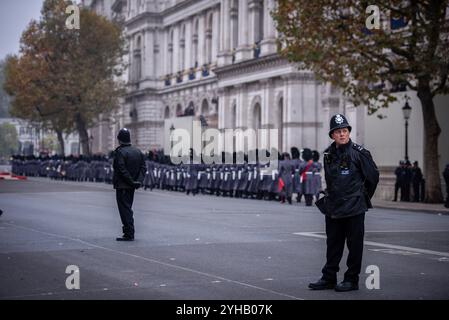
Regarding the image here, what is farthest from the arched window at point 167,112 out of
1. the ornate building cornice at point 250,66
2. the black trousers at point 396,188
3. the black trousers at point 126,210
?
the black trousers at point 126,210

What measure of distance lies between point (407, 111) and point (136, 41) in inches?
Result: 2209

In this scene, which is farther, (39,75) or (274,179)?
Answer: (39,75)

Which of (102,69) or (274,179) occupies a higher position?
(102,69)

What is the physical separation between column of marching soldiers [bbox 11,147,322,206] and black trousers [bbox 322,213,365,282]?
1756 cm

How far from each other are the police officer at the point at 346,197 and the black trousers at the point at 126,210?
6333mm

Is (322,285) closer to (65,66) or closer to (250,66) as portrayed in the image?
(250,66)

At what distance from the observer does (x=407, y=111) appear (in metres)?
35.5

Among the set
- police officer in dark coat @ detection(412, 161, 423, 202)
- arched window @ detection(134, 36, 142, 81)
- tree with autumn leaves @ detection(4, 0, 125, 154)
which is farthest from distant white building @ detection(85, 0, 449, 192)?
tree with autumn leaves @ detection(4, 0, 125, 154)

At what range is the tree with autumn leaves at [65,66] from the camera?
75688 mm

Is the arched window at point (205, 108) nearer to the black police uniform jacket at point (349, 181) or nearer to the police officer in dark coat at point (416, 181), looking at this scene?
the police officer in dark coat at point (416, 181)

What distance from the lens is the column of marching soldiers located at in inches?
1336
